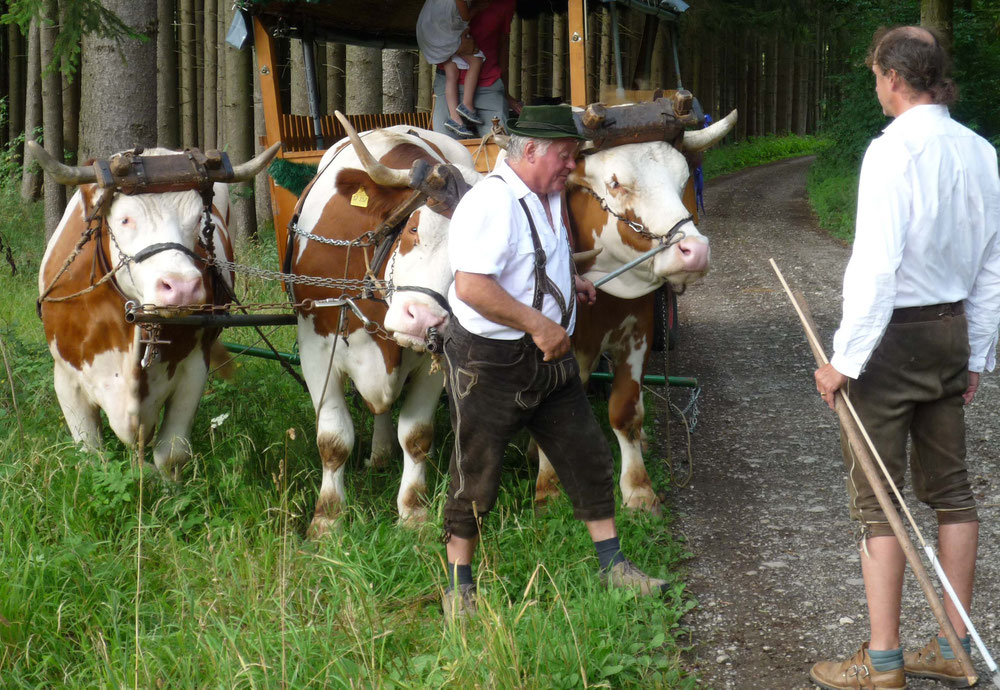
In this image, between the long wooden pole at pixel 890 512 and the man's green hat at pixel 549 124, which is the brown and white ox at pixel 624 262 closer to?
the man's green hat at pixel 549 124

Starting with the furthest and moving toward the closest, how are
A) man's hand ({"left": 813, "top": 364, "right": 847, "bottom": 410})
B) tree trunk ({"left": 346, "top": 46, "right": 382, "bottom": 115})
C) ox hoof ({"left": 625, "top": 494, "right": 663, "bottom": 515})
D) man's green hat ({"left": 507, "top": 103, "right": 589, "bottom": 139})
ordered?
tree trunk ({"left": 346, "top": 46, "right": 382, "bottom": 115}), ox hoof ({"left": 625, "top": 494, "right": 663, "bottom": 515}), man's green hat ({"left": 507, "top": 103, "right": 589, "bottom": 139}), man's hand ({"left": 813, "top": 364, "right": 847, "bottom": 410})

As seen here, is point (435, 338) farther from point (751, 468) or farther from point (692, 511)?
point (751, 468)

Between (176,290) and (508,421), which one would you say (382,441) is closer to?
(176,290)

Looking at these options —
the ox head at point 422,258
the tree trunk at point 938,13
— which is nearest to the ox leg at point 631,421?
the ox head at point 422,258

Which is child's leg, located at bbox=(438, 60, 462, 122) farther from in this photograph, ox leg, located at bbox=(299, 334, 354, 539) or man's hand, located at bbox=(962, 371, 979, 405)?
man's hand, located at bbox=(962, 371, 979, 405)

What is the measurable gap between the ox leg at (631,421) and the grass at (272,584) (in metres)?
0.25

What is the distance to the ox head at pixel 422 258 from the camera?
4.11m

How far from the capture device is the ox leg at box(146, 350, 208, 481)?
17.0 feet

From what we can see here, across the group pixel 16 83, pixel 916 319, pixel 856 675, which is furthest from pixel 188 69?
pixel 856 675

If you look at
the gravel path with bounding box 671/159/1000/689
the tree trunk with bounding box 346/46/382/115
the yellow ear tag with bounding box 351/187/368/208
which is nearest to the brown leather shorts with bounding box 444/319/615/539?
the gravel path with bounding box 671/159/1000/689

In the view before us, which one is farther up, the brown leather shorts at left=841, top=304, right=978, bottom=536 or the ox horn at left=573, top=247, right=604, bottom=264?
the ox horn at left=573, top=247, right=604, bottom=264

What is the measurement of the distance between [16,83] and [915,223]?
2011cm

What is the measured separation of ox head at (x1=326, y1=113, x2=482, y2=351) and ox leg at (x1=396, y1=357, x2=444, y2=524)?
804 mm

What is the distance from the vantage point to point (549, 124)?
3.68 meters
